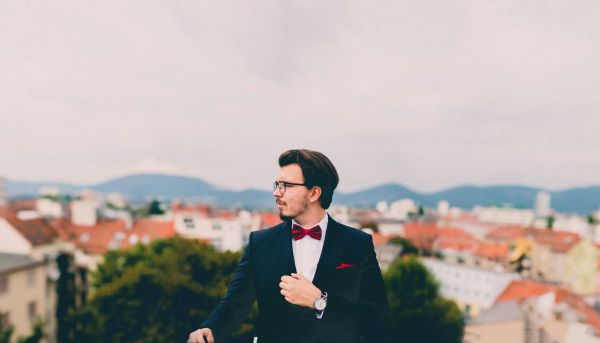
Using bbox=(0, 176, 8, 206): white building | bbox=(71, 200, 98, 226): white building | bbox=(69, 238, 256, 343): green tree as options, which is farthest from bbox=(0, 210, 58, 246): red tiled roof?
bbox=(69, 238, 256, 343): green tree

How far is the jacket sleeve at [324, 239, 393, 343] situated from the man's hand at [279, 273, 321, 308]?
3.3 inches

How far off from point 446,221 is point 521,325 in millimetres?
76745

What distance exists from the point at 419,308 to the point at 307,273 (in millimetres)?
19032

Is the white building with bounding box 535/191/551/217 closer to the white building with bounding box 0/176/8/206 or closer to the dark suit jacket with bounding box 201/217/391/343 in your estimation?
the white building with bounding box 0/176/8/206

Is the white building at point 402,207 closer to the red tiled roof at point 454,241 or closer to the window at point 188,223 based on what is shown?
the red tiled roof at point 454,241

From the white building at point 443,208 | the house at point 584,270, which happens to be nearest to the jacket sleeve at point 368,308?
the house at point 584,270

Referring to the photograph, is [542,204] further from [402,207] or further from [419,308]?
[419,308]

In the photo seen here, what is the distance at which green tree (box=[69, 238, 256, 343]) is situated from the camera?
435 inches

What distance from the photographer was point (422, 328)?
1866cm

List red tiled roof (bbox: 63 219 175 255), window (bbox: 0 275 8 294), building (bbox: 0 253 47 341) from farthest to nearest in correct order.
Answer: red tiled roof (bbox: 63 219 175 255) < building (bbox: 0 253 47 341) < window (bbox: 0 275 8 294)

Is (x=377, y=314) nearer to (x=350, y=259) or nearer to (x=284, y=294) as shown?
(x=350, y=259)

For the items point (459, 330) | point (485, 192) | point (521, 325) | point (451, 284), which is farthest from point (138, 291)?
point (485, 192)

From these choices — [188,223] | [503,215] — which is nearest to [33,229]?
[188,223]

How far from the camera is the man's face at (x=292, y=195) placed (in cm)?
209
